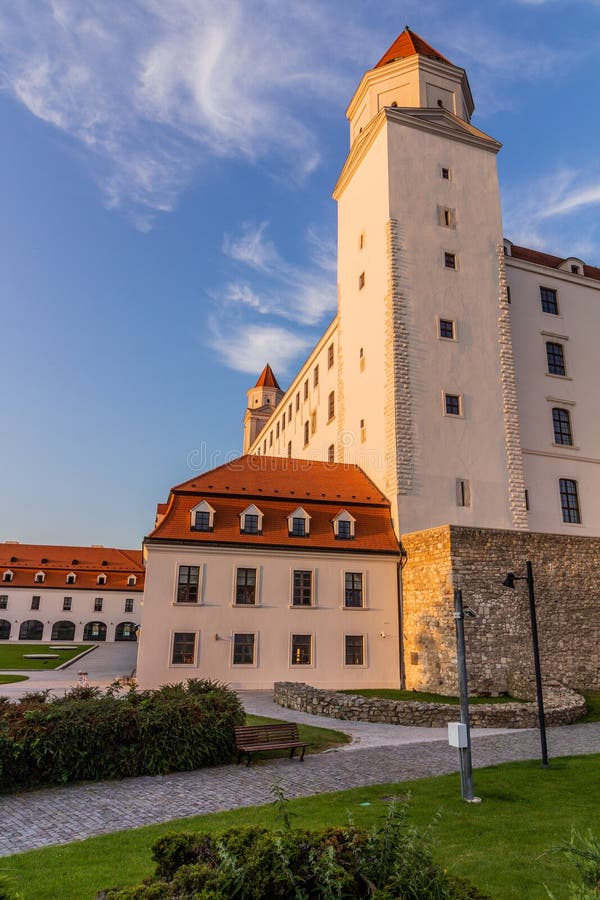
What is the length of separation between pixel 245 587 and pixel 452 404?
14746 millimetres

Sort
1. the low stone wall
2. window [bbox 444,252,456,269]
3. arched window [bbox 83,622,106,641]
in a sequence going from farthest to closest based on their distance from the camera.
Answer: arched window [bbox 83,622,106,641] < window [bbox 444,252,456,269] < the low stone wall

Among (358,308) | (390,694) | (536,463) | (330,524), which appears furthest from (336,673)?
(358,308)

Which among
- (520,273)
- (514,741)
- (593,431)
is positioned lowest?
(514,741)

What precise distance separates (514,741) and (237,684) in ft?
40.6

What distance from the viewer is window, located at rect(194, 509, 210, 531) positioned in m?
26.8

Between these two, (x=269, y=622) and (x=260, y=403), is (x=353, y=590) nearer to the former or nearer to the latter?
(x=269, y=622)

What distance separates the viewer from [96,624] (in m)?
66.4

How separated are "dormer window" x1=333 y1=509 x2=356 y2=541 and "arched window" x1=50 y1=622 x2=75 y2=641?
47.8m

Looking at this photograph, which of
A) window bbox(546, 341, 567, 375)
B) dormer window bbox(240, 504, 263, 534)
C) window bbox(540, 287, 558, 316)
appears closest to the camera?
dormer window bbox(240, 504, 263, 534)

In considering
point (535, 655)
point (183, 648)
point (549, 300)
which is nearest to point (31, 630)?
point (183, 648)

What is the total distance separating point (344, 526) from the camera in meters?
28.6

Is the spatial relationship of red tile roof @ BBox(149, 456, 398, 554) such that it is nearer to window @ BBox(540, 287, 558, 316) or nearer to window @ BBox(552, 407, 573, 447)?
window @ BBox(552, 407, 573, 447)

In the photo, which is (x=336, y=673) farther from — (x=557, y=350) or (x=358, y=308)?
(x=557, y=350)

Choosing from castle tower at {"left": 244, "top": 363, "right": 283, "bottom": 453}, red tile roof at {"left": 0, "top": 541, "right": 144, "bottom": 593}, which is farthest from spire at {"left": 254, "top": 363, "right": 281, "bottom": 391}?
red tile roof at {"left": 0, "top": 541, "right": 144, "bottom": 593}
